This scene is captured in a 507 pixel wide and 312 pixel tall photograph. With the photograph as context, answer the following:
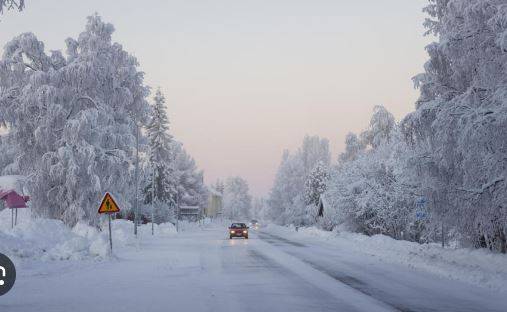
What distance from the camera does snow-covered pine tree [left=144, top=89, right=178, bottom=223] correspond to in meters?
69.8

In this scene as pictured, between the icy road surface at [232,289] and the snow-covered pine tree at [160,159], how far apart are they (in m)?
50.6

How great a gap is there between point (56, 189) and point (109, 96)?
6.70m

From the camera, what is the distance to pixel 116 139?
3422 cm

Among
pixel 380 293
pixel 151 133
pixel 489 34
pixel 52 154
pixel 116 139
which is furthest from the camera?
pixel 151 133

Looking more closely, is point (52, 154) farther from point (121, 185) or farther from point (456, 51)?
point (456, 51)

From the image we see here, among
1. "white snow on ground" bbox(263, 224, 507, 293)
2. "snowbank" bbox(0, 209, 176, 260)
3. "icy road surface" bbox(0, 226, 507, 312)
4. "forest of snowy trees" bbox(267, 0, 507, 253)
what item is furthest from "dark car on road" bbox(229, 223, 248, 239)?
"icy road surface" bbox(0, 226, 507, 312)

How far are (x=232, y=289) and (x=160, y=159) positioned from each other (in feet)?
199

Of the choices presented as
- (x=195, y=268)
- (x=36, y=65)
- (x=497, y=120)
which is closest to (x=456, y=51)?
(x=497, y=120)

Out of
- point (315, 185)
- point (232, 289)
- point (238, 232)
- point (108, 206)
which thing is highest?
point (315, 185)

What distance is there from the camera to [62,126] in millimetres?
31812

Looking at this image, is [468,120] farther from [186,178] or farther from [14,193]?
[186,178]

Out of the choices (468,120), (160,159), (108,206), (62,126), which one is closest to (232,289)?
(468,120)

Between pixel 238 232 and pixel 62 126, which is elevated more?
pixel 62 126

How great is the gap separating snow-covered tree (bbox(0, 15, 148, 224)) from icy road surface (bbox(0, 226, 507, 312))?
13.1 m
